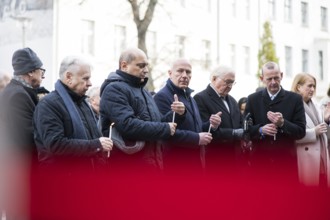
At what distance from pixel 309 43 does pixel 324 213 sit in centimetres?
489

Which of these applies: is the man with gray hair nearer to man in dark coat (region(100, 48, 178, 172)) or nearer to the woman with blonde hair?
man in dark coat (region(100, 48, 178, 172))

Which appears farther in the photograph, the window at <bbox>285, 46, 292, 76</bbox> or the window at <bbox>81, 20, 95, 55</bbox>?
the window at <bbox>81, 20, 95, 55</bbox>

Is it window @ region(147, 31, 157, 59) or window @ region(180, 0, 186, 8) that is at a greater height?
window @ region(180, 0, 186, 8)

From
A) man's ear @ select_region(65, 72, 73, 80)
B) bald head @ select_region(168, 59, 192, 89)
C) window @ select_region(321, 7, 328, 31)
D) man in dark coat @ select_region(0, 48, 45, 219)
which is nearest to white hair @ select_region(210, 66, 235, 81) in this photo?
bald head @ select_region(168, 59, 192, 89)

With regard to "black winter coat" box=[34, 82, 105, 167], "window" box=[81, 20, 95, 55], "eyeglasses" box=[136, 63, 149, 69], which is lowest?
"black winter coat" box=[34, 82, 105, 167]

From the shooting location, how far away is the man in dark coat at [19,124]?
566cm

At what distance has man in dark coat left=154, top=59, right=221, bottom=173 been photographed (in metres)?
6.43

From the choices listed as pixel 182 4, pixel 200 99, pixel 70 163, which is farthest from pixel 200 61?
pixel 70 163

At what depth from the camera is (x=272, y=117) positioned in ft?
22.7

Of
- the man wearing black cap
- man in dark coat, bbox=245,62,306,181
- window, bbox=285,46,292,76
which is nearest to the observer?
the man wearing black cap

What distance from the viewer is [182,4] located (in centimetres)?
2462

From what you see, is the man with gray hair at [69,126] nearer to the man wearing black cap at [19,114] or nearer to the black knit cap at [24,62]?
Result: the man wearing black cap at [19,114]

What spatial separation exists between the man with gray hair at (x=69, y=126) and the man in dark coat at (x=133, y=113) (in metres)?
0.24

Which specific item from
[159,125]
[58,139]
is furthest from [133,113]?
[58,139]
